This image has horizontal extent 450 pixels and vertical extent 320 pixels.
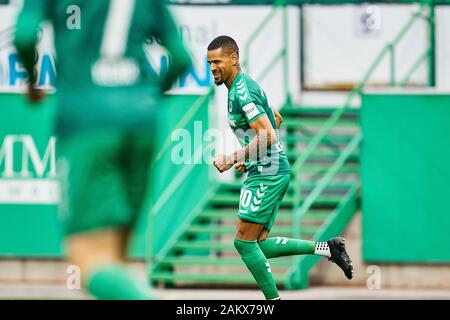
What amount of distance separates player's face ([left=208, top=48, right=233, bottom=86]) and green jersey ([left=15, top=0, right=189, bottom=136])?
1071 mm

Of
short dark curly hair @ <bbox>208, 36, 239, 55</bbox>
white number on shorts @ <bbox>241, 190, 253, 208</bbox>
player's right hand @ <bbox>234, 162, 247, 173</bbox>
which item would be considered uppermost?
short dark curly hair @ <bbox>208, 36, 239, 55</bbox>

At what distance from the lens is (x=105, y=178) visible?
7.52 m

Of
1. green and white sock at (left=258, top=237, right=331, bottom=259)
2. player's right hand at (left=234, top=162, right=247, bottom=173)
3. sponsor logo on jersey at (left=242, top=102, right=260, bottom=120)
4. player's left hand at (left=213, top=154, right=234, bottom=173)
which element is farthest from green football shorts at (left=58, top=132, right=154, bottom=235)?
green and white sock at (left=258, top=237, right=331, bottom=259)

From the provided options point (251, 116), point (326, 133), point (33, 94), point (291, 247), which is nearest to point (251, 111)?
point (251, 116)

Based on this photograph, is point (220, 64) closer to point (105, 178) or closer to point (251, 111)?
point (251, 111)

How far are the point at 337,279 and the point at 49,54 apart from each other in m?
4.00

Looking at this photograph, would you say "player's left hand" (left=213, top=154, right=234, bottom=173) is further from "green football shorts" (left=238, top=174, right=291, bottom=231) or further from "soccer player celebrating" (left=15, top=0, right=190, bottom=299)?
"soccer player celebrating" (left=15, top=0, right=190, bottom=299)

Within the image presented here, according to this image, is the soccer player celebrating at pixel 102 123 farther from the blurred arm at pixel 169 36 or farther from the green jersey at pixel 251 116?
the green jersey at pixel 251 116

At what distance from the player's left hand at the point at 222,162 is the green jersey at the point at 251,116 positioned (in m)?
0.39

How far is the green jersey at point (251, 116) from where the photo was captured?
29.4 ft

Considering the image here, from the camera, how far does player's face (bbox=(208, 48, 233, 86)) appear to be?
8.96m

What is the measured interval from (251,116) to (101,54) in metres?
1.49

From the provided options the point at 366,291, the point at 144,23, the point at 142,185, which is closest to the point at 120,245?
the point at 142,185
